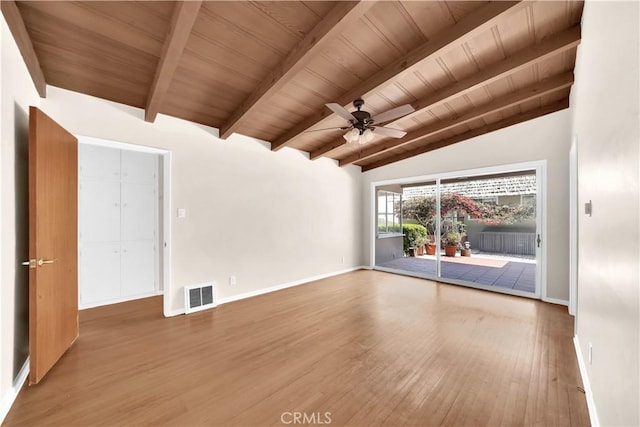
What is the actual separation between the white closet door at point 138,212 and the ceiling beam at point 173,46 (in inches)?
71.6

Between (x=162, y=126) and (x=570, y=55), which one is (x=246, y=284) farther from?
(x=570, y=55)

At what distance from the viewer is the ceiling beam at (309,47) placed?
1.89 metres

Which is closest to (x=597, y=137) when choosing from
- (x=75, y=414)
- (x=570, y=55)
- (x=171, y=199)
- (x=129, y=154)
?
(x=570, y=55)

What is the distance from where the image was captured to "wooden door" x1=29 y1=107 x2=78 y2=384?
2.02m

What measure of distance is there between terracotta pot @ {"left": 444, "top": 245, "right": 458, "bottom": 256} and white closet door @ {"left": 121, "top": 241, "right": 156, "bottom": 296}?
536 centimetres

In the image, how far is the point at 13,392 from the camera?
74.8 inches

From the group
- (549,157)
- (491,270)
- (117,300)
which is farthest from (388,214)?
(117,300)

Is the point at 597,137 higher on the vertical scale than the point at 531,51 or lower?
lower

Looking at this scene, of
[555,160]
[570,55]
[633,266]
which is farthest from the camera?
[555,160]

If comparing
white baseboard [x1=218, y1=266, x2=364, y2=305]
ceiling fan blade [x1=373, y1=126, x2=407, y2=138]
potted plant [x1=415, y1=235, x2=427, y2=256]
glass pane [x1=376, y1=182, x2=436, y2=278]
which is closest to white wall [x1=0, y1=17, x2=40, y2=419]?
white baseboard [x1=218, y1=266, x2=364, y2=305]

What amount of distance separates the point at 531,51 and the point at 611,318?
261 centimetres

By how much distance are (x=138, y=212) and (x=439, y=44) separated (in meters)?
4.66

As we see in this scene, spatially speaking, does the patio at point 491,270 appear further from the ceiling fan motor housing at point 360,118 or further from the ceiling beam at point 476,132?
the ceiling fan motor housing at point 360,118

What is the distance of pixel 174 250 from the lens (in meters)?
3.57
